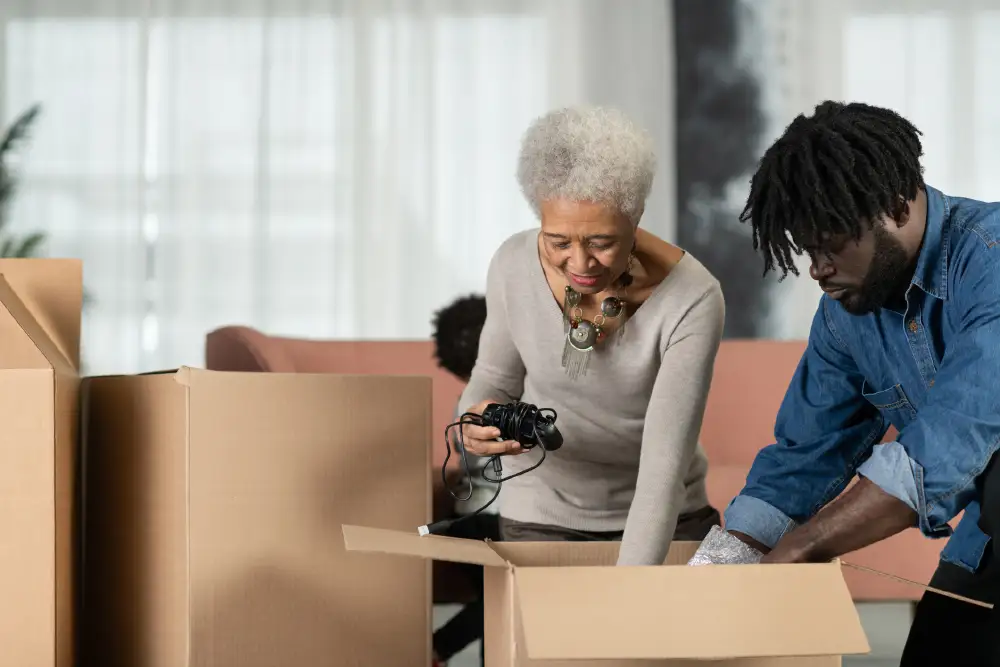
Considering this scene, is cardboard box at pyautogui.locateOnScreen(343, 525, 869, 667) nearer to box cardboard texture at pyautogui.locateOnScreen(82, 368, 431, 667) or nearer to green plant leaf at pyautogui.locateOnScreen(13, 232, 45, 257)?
box cardboard texture at pyautogui.locateOnScreen(82, 368, 431, 667)

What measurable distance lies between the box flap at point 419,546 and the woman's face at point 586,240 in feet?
1.25

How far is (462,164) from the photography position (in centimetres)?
400

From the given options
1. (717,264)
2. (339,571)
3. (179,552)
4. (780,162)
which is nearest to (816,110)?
(780,162)

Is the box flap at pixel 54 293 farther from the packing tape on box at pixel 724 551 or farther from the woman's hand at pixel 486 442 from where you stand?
the packing tape on box at pixel 724 551

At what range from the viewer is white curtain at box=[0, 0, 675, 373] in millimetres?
4000

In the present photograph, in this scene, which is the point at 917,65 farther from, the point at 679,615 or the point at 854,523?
the point at 679,615

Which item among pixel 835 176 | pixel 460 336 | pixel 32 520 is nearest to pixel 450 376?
pixel 460 336

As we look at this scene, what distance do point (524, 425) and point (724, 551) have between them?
0.84ft

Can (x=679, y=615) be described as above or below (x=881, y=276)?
below

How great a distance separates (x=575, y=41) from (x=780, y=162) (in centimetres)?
313

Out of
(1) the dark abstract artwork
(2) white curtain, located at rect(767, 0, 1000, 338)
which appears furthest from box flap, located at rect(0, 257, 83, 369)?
(2) white curtain, located at rect(767, 0, 1000, 338)

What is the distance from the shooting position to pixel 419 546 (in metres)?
0.95

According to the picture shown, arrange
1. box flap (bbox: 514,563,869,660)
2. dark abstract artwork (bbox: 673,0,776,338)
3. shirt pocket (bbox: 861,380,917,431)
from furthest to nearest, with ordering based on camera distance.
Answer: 1. dark abstract artwork (bbox: 673,0,776,338)
2. shirt pocket (bbox: 861,380,917,431)
3. box flap (bbox: 514,563,869,660)

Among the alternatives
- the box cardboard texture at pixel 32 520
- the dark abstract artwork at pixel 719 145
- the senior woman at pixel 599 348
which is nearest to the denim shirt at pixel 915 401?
the senior woman at pixel 599 348
